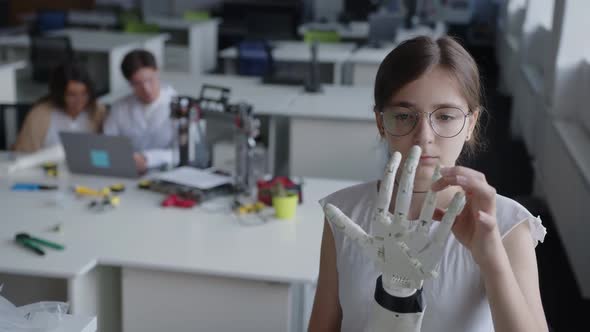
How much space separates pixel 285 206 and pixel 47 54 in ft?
16.4

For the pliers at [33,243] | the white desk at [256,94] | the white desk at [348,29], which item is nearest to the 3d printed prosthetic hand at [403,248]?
the pliers at [33,243]

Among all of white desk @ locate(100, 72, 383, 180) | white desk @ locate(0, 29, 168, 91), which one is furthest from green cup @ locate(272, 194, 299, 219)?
white desk @ locate(0, 29, 168, 91)

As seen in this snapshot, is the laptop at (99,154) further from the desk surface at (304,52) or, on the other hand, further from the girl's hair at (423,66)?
the desk surface at (304,52)

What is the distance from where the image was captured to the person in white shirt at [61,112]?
3.74m

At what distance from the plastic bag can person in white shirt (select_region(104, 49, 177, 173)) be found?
217cm

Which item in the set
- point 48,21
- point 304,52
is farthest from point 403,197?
point 48,21

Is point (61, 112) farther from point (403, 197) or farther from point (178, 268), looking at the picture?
point (403, 197)

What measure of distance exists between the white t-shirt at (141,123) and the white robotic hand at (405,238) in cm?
268

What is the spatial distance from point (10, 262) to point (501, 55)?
30.9ft

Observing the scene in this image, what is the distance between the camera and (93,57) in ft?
25.5

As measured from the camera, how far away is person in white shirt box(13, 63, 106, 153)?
12.3ft

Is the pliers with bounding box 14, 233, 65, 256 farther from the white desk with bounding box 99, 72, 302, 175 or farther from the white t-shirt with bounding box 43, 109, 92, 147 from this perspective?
the white desk with bounding box 99, 72, 302, 175

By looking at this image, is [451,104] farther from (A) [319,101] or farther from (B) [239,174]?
(A) [319,101]

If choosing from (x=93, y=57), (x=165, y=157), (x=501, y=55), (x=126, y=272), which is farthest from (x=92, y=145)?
(x=501, y=55)
